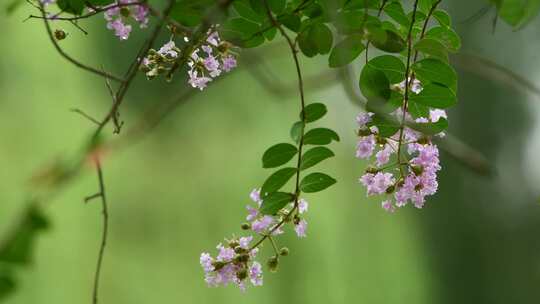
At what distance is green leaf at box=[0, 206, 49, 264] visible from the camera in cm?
21

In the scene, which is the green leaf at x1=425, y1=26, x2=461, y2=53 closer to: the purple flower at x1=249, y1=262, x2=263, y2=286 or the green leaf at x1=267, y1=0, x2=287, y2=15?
the green leaf at x1=267, y1=0, x2=287, y2=15

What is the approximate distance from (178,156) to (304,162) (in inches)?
135

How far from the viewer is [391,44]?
0.46 meters

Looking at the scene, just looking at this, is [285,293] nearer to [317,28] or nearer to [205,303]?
[205,303]

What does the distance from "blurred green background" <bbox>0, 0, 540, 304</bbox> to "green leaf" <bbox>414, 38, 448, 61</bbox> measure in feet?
8.29

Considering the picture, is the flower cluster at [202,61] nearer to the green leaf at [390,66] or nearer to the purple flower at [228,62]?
the purple flower at [228,62]

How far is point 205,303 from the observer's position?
3414mm

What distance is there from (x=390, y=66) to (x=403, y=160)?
2.6 inches

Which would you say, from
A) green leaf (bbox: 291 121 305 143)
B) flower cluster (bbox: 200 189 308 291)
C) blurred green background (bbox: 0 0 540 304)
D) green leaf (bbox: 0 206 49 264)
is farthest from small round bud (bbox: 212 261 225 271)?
blurred green background (bbox: 0 0 540 304)

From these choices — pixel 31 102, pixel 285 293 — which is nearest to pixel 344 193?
pixel 285 293

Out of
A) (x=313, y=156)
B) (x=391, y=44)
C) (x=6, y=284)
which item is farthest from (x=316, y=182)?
(x=6, y=284)

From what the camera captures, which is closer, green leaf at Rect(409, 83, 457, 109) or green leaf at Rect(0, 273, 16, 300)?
green leaf at Rect(0, 273, 16, 300)

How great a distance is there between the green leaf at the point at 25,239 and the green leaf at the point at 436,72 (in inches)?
13.1

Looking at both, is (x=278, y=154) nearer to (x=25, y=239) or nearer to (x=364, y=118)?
(x=364, y=118)
